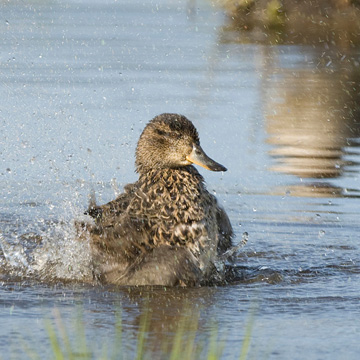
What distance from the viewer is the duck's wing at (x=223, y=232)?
6.63m

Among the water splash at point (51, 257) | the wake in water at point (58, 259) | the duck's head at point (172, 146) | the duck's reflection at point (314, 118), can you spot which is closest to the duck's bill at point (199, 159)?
the duck's head at point (172, 146)

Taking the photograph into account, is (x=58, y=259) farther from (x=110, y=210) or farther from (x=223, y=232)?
(x=223, y=232)

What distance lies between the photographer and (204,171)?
9148 millimetres

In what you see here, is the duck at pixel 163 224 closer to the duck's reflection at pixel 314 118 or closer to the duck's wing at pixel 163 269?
the duck's wing at pixel 163 269

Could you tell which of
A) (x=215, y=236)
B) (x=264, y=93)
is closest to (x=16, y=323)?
(x=215, y=236)

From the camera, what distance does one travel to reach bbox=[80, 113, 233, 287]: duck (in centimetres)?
623

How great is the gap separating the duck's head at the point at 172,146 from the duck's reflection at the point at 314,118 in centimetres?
210

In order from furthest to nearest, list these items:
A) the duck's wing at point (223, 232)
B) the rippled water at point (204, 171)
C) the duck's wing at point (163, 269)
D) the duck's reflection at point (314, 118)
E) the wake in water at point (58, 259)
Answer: the duck's reflection at point (314, 118)
the duck's wing at point (223, 232)
the wake in water at point (58, 259)
the duck's wing at point (163, 269)
the rippled water at point (204, 171)

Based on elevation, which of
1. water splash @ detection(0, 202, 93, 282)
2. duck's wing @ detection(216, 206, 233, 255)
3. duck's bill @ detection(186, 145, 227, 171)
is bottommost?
water splash @ detection(0, 202, 93, 282)

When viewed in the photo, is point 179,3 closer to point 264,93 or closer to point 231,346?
point 264,93

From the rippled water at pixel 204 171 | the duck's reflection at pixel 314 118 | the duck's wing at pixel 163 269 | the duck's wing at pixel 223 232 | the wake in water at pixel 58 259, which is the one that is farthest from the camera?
the duck's reflection at pixel 314 118

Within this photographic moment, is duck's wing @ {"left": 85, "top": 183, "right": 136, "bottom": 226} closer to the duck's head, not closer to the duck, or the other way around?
the duck

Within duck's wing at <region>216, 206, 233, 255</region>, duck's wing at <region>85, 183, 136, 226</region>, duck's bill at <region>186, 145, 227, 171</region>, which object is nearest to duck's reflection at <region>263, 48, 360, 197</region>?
duck's wing at <region>216, 206, 233, 255</region>

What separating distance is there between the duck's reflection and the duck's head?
6.90 feet
